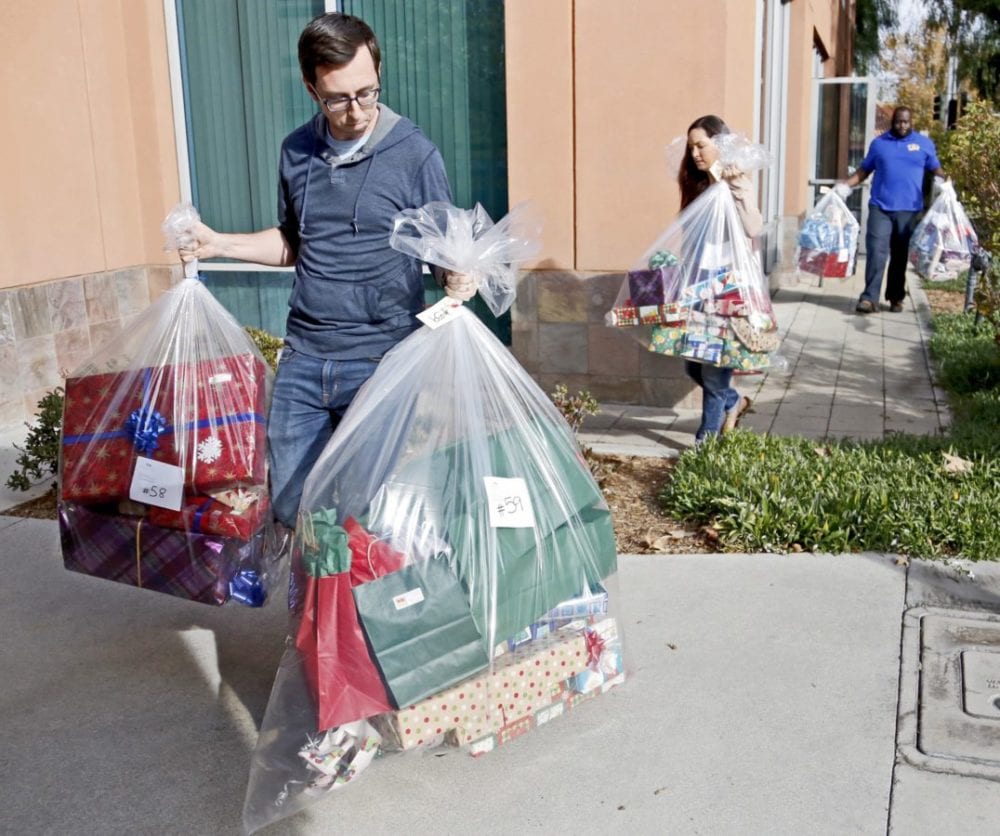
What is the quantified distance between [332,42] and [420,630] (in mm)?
1524

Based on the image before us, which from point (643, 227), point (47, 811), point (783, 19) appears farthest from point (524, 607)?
point (783, 19)

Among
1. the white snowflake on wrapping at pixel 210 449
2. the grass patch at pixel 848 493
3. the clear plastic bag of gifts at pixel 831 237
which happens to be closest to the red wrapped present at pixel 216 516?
the white snowflake on wrapping at pixel 210 449

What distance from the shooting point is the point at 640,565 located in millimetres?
4320

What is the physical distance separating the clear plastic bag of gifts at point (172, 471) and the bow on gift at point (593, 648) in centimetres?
96

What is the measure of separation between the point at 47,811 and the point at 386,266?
170 centimetres

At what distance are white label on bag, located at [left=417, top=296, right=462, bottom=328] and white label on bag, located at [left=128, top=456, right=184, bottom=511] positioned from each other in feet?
2.81

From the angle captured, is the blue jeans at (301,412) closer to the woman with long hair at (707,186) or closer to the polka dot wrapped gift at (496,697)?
the polka dot wrapped gift at (496,697)

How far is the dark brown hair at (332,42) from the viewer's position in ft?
9.50

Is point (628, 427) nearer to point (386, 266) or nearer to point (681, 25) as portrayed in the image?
point (681, 25)

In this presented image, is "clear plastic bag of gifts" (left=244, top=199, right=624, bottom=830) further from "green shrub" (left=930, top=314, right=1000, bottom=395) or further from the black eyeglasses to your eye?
"green shrub" (left=930, top=314, right=1000, bottom=395)

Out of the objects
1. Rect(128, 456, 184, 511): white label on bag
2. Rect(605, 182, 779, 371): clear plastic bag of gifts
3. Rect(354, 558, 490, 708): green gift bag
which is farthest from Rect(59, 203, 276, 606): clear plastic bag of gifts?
Rect(605, 182, 779, 371): clear plastic bag of gifts

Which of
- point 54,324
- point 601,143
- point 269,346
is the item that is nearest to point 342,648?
point 269,346

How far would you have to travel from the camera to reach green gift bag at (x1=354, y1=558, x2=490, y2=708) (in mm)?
2662

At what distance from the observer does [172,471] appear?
10.5 feet
